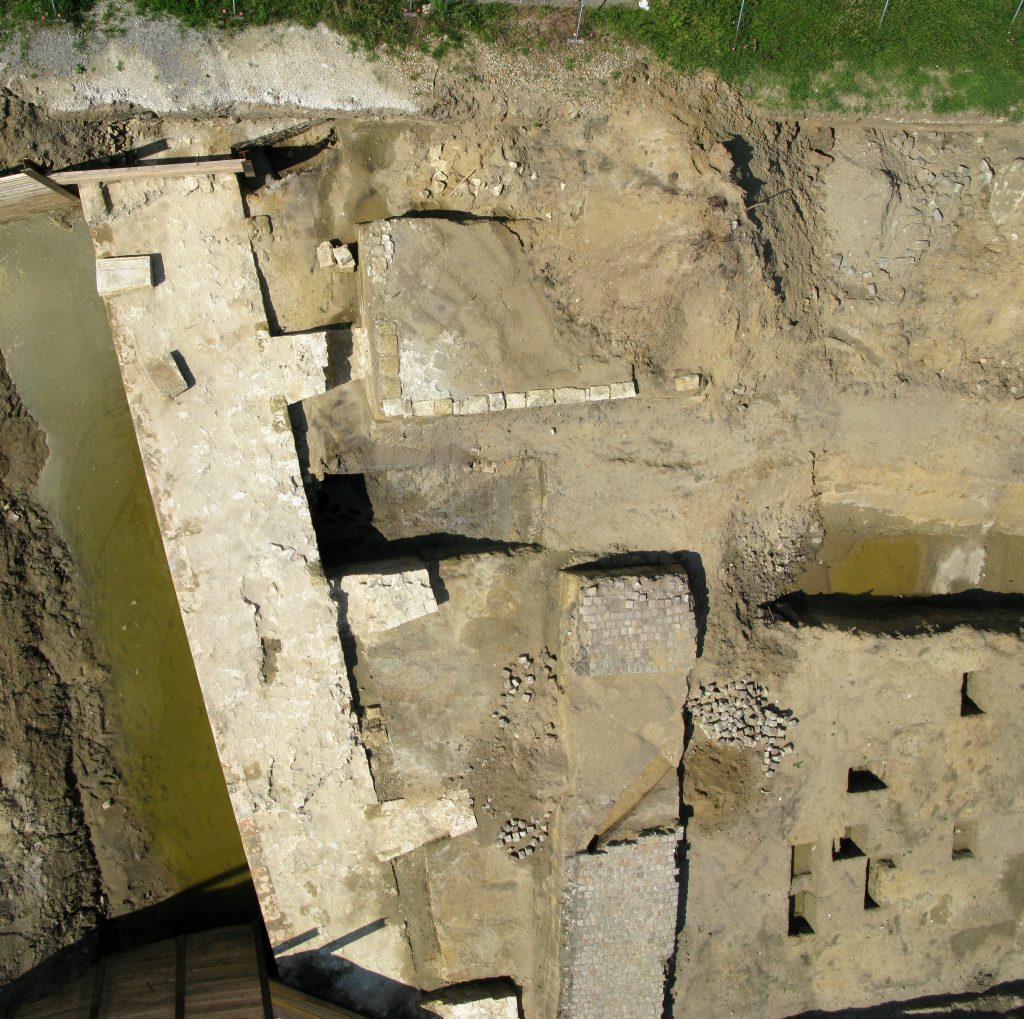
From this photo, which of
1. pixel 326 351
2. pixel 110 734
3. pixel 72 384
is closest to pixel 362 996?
pixel 110 734

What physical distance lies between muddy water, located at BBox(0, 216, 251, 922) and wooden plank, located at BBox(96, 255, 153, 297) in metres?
0.98

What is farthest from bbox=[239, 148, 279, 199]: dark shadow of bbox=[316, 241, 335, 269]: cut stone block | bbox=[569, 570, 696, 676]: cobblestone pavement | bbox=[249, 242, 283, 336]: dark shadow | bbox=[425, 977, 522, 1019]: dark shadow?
bbox=[425, 977, 522, 1019]: dark shadow

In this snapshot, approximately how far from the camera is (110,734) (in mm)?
7340

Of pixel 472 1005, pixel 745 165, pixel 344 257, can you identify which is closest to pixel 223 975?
pixel 472 1005

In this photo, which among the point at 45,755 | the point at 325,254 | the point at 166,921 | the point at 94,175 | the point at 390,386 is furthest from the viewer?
the point at 166,921

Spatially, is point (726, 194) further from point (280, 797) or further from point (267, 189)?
point (280, 797)

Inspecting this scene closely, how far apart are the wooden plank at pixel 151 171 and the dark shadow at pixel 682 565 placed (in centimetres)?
410

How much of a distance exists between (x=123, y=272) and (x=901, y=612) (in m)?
7.26

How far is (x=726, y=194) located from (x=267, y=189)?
3.63 metres

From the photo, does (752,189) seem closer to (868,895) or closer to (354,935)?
(868,895)

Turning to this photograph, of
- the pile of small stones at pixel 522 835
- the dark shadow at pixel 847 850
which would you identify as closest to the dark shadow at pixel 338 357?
the pile of small stones at pixel 522 835

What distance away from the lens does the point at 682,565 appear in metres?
6.67

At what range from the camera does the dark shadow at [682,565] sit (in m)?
6.67

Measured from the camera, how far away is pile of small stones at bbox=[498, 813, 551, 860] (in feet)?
22.3
